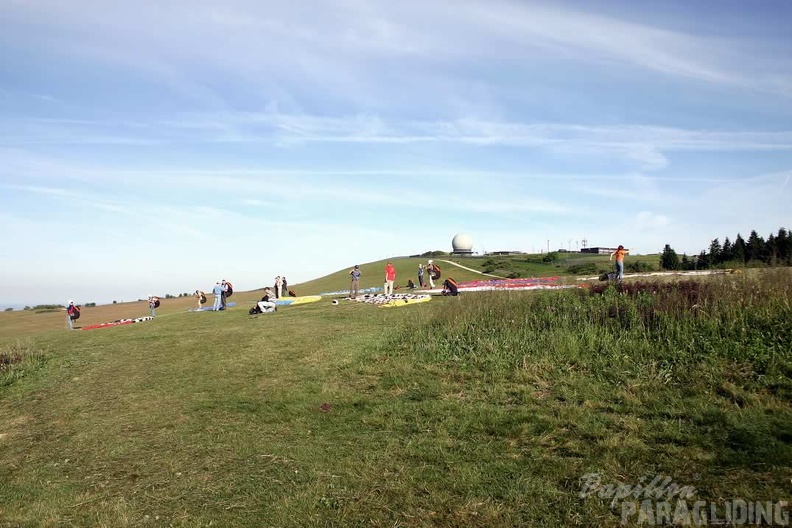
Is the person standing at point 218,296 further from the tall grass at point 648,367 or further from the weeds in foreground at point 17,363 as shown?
the tall grass at point 648,367

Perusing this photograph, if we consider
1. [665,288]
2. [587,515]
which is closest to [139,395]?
[587,515]

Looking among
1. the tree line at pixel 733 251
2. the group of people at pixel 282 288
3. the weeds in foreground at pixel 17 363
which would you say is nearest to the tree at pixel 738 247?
the tree line at pixel 733 251

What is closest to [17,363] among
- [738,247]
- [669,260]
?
[669,260]

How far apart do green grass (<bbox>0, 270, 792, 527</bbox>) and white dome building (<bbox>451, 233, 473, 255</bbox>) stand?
75390mm

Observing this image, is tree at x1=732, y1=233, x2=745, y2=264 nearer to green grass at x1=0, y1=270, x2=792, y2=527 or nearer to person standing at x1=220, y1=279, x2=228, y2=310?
green grass at x1=0, y1=270, x2=792, y2=527

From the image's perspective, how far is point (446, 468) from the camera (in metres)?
6.41

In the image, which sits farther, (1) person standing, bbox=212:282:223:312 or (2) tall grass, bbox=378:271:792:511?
(1) person standing, bbox=212:282:223:312

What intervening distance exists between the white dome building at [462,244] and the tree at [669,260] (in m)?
38.0

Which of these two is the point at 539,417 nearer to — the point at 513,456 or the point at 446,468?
the point at 513,456

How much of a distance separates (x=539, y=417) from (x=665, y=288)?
7.55 m

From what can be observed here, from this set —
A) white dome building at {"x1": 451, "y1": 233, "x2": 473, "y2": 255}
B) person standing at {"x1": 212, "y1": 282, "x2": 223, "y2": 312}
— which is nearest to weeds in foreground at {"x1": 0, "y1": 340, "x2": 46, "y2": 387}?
person standing at {"x1": 212, "y1": 282, "x2": 223, "y2": 312}

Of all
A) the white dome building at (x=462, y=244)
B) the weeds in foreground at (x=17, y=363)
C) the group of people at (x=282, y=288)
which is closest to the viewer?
the weeds in foreground at (x=17, y=363)

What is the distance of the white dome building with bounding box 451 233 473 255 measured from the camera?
3541 inches

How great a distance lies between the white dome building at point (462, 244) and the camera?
89.9 metres
